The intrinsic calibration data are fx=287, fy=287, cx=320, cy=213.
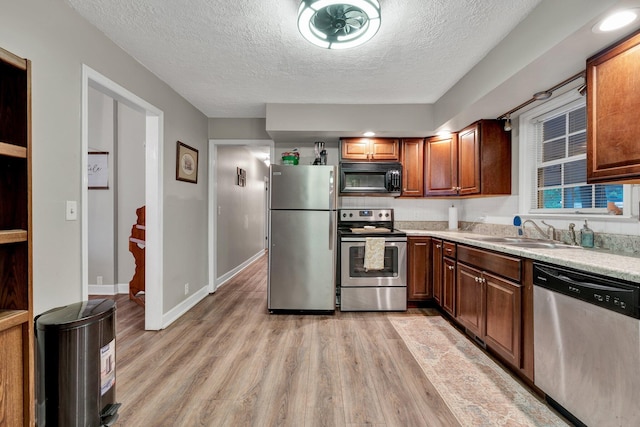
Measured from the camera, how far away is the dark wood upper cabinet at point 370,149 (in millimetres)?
3617

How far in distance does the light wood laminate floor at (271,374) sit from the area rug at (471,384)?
0.09m

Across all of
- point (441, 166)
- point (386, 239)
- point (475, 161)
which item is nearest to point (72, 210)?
point (386, 239)

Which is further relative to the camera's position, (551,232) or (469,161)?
(469,161)

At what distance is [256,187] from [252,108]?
3.52 m

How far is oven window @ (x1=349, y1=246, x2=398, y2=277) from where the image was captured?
331 cm

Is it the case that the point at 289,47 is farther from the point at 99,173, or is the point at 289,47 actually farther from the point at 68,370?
the point at 99,173

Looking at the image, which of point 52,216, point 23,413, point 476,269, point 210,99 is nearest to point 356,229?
point 476,269

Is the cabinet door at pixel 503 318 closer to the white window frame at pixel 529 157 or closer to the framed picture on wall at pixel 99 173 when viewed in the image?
the white window frame at pixel 529 157

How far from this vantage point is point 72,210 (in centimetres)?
175

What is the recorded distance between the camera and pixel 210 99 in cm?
328

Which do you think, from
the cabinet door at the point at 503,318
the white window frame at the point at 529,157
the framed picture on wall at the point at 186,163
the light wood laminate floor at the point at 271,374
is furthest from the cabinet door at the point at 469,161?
the framed picture on wall at the point at 186,163

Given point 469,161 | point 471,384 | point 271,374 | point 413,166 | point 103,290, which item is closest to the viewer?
point 471,384

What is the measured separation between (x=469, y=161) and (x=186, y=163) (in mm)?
3169

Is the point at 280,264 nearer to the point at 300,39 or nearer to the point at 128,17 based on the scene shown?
the point at 300,39
